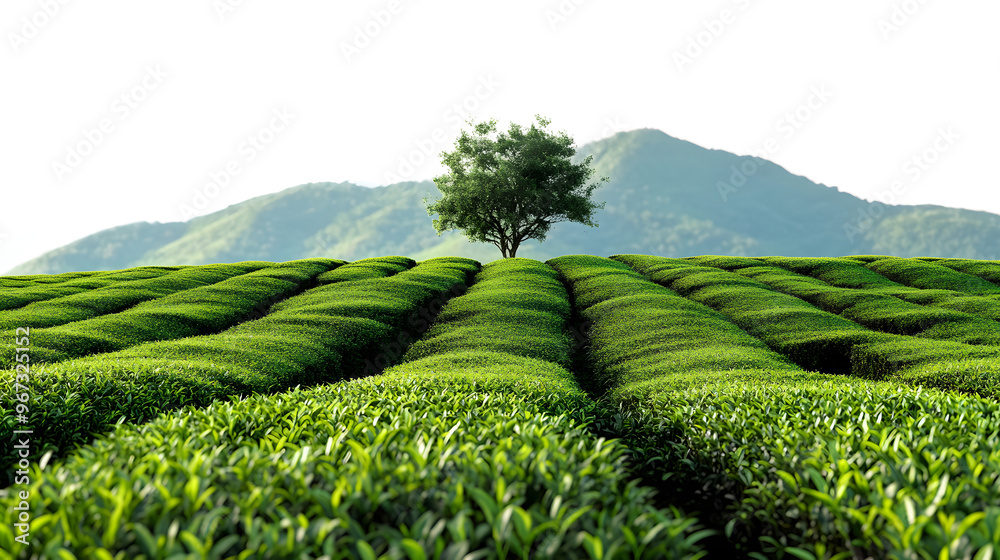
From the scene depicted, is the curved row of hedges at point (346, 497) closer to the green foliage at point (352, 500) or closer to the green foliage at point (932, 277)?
the green foliage at point (352, 500)

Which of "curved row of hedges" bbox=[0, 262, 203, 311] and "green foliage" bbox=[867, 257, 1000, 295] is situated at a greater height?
"curved row of hedges" bbox=[0, 262, 203, 311]

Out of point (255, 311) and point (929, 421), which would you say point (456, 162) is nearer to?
point (255, 311)

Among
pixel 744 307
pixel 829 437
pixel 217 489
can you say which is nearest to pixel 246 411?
pixel 217 489

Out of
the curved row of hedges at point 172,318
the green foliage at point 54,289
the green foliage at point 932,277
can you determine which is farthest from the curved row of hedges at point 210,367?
the green foliage at point 932,277

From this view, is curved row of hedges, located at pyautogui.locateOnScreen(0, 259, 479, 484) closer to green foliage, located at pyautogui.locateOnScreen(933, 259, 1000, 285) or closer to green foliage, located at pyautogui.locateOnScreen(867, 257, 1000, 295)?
green foliage, located at pyautogui.locateOnScreen(867, 257, 1000, 295)

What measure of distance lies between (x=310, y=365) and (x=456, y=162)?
40.5 m

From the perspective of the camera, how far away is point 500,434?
620cm

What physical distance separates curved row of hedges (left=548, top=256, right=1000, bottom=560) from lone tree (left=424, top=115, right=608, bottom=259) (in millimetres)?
39041

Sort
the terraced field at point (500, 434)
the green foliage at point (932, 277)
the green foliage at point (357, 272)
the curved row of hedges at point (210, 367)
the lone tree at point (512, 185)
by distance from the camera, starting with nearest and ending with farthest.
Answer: the terraced field at point (500, 434) < the curved row of hedges at point (210, 367) < the green foliage at point (932, 277) < the green foliage at point (357, 272) < the lone tree at point (512, 185)

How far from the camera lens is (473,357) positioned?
16.6 m

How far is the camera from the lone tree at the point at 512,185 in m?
51.2

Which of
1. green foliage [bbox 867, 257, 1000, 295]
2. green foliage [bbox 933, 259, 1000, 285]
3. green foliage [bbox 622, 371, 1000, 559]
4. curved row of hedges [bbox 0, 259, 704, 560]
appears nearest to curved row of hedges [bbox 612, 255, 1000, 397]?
green foliage [bbox 622, 371, 1000, 559]

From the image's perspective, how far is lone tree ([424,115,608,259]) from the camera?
168ft

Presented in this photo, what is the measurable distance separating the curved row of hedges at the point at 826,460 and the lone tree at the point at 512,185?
39.0 meters
